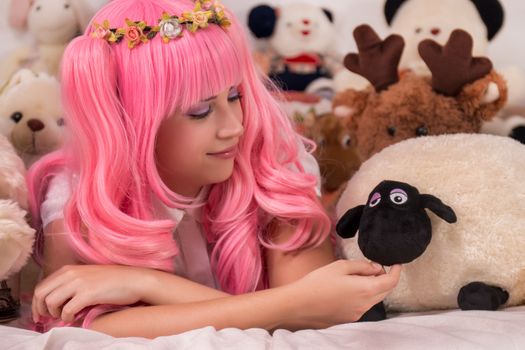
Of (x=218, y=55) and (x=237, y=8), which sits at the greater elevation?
(x=237, y=8)

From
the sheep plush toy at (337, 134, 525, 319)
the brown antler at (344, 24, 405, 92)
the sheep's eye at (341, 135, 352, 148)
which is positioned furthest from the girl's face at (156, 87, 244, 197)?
the sheep's eye at (341, 135, 352, 148)

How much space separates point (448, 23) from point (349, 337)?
1103 mm

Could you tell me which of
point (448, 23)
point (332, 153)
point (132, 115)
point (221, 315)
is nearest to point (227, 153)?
point (132, 115)

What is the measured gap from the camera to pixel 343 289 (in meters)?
1.02

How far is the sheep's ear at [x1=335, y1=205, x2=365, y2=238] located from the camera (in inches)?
44.8

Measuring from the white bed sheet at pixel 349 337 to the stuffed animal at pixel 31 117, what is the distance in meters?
0.58

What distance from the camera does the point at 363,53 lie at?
1.52 m

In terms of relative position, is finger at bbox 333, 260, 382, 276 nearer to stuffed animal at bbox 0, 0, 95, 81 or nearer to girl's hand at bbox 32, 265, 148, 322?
girl's hand at bbox 32, 265, 148, 322

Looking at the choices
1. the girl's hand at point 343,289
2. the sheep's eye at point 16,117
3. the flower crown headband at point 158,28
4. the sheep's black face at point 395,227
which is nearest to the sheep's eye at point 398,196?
the sheep's black face at point 395,227

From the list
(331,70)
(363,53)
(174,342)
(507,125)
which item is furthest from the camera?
(331,70)

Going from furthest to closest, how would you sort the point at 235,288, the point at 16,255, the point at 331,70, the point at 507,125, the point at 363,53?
the point at 331,70, the point at 507,125, the point at 363,53, the point at 235,288, the point at 16,255

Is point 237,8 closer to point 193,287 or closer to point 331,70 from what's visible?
point 331,70

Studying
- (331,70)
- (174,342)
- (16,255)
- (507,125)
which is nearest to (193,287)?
(174,342)

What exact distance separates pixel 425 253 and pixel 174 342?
0.42m
